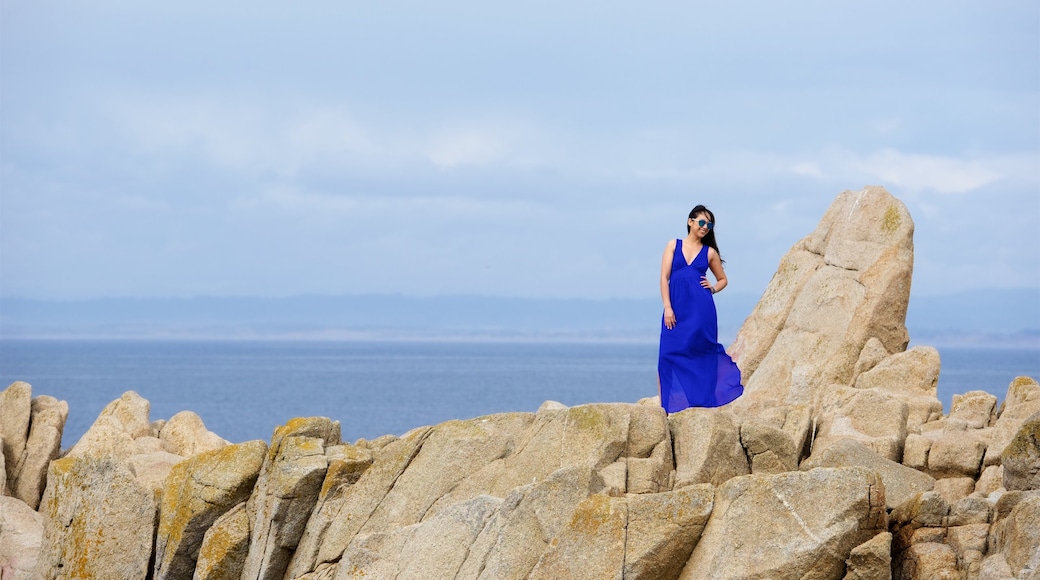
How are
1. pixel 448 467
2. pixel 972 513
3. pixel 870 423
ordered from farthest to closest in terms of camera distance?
pixel 870 423 → pixel 448 467 → pixel 972 513

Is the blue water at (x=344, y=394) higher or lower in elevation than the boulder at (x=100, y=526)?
lower

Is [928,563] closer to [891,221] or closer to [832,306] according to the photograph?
[832,306]

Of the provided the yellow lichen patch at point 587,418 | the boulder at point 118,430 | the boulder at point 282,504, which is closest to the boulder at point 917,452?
the yellow lichen patch at point 587,418

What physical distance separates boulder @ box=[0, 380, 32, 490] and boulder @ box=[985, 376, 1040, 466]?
17715 millimetres

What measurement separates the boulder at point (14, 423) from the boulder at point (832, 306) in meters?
14.2

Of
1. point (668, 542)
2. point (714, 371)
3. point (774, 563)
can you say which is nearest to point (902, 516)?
point (774, 563)

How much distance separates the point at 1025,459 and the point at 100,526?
577 inches

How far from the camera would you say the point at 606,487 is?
61.4 feet

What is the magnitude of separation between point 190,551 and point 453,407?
105 meters

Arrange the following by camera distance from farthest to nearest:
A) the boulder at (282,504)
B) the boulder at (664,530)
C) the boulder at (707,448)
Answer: the boulder at (282,504), the boulder at (707,448), the boulder at (664,530)

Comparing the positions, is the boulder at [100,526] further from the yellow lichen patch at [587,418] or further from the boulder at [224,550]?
the yellow lichen patch at [587,418]

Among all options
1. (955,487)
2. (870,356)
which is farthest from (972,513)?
(870,356)

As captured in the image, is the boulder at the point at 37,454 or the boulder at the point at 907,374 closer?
the boulder at the point at 907,374

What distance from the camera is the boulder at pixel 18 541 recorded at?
22422 mm
